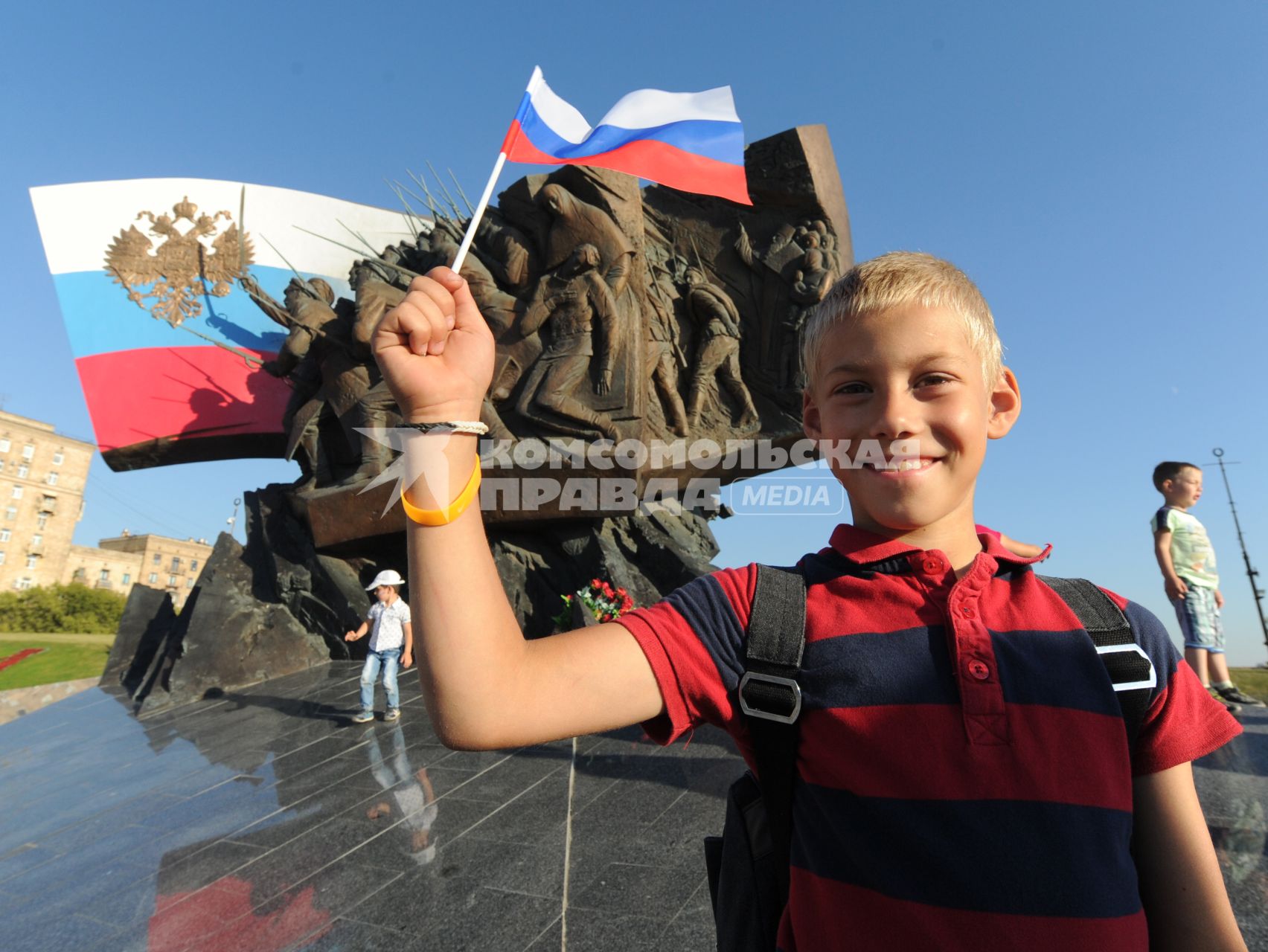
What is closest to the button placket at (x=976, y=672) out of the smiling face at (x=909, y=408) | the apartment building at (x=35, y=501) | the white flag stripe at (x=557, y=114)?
the smiling face at (x=909, y=408)

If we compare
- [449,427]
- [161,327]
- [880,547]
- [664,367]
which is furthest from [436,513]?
[161,327]

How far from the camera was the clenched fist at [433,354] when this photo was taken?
0.92 metres

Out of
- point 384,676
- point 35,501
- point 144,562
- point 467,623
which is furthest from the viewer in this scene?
point 144,562

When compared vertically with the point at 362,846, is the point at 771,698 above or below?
above

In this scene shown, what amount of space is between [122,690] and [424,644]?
1121cm

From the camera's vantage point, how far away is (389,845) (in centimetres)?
340

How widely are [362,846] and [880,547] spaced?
10.9 feet

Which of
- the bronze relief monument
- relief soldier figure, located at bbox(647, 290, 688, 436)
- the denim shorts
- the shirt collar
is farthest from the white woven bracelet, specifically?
relief soldier figure, located at bbox(647, 290, 688, 436)

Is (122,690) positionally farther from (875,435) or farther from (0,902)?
(875,435)

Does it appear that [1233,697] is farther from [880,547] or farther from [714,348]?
[714,348]

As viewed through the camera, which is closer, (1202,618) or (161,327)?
(1202,618)

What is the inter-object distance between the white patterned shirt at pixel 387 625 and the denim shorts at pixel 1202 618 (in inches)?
221

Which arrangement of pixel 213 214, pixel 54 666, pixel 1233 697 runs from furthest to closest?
pixel 213 214
pixel 54 666
pixel 1233 697

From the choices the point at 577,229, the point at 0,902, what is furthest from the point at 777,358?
the point at 0,902
